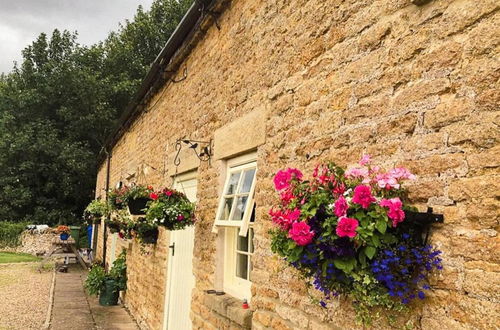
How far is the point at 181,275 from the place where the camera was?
5.67m

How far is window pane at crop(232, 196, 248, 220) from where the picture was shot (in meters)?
3.88

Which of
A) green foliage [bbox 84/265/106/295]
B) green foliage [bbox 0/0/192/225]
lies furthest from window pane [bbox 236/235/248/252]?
green foliage [bbox 0/0/192/225]

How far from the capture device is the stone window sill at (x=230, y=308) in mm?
3441

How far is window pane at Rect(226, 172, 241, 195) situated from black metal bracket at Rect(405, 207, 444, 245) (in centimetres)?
239

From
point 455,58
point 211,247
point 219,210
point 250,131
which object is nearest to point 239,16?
point 250,131

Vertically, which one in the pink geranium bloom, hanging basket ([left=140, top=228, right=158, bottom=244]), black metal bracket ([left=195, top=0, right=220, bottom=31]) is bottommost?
hanging basket ([left=140, top=228, right=158, bottom=244])

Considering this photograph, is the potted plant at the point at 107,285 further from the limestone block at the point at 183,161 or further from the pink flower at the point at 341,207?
the pink flower at the point at 341,207

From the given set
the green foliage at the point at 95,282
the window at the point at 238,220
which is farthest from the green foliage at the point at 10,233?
the window at the point at 238,220

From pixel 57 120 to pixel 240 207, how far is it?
22.9 m

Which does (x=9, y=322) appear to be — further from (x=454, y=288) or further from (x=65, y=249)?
(x=65, y=249)

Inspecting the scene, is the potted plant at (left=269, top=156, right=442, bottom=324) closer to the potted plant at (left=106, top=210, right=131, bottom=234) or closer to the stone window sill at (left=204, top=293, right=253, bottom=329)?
the stone window sill at (left=204, top=293, right=253, bottom=329)

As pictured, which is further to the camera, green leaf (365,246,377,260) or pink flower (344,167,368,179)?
pink flower (344,167,368,179)

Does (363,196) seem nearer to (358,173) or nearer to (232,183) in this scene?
(358,173)

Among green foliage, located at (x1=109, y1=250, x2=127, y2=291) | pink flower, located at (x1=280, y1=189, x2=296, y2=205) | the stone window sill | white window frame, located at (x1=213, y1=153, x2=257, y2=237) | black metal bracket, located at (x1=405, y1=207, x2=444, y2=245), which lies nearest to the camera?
black metal bracket, located at (x1=405, y1=207, x2=444, y2=245)
